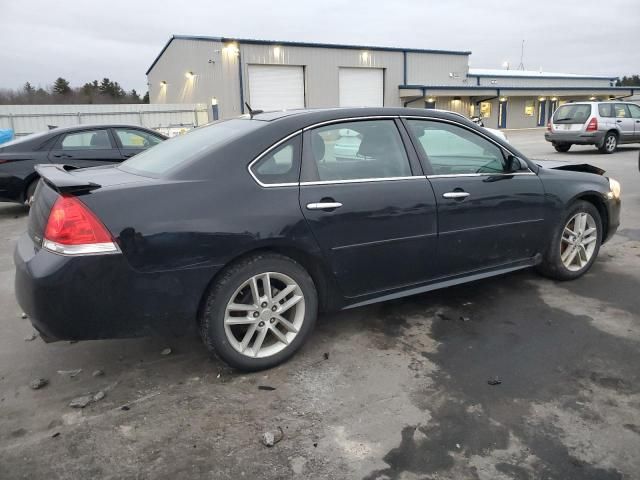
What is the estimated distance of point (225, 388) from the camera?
115 inches

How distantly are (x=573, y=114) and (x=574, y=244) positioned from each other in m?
13.7

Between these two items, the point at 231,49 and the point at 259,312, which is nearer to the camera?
the point at 259,312

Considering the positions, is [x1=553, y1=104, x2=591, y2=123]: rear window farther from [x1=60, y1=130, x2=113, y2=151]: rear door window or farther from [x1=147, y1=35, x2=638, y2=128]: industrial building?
[x1=60, y1=130, x2=113, y2=151]: rear door window

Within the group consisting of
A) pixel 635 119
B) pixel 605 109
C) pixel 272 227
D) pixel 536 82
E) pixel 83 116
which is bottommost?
pixel 272 227

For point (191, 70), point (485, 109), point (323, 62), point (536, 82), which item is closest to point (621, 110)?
point (323, 62)

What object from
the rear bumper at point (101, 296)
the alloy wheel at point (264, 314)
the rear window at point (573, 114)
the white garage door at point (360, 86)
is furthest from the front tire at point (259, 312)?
the white garage door at point (360, 86)

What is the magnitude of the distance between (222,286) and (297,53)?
93.2ft

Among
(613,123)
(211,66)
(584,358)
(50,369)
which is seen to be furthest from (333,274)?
(211,66)

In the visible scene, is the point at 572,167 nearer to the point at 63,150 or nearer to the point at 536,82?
the point at 63,150

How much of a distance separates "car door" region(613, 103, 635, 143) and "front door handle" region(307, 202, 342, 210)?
16671 mm

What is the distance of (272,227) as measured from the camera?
2.90 m

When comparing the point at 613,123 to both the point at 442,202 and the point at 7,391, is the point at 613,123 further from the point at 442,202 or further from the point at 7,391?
the point at 7,391

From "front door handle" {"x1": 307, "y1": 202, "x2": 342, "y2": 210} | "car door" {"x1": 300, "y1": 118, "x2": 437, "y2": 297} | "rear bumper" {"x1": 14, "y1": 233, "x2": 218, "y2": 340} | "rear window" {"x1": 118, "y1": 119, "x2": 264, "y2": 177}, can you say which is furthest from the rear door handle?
"rear bumper" {"x1": 14, "y1": 233, "x2": 218, "y2": 340}

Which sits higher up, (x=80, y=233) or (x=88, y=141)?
(x=88, y=141)
